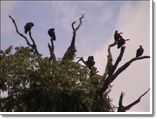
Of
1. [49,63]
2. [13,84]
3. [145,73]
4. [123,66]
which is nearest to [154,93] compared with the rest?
[145,73]

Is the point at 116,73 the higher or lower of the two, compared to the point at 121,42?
lower

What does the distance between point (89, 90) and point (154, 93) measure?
1.43m

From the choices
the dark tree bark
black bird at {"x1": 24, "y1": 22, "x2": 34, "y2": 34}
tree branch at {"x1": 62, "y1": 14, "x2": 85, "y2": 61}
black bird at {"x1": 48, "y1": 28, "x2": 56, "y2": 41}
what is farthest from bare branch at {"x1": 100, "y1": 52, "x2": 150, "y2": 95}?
black bird at {"x1": 24, "y1": 22, "x2": 34, "y2": 34}

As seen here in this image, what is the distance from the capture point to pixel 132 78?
212 inches

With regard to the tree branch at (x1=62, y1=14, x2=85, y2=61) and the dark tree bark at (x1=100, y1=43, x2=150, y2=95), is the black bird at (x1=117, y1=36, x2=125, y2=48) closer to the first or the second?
the dark tree bark at (x1=100, y1=43, x2=150, y2=95)

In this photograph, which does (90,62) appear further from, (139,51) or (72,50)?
(139,51)

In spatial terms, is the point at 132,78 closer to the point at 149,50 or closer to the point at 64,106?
the point at 149,50

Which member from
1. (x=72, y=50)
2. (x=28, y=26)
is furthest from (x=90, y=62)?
(x=28, y=26)

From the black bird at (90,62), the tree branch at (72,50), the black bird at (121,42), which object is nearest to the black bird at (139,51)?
the black bird at (121,42)

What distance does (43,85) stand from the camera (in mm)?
5855

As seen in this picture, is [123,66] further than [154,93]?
Yes

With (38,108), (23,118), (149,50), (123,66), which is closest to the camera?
(23,118)

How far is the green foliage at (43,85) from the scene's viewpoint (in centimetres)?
581

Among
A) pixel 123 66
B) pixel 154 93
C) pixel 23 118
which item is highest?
pixel 123 66
